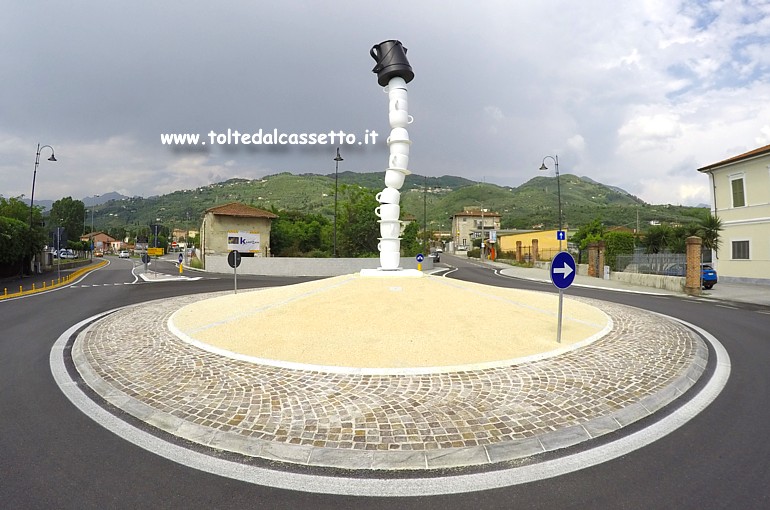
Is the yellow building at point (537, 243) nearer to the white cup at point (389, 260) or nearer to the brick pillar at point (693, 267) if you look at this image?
the brick pillar at point (693, 267)

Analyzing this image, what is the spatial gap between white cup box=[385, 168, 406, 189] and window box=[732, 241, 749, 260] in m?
22.9

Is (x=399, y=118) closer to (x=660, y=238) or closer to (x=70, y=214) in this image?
(x=660, y=238)

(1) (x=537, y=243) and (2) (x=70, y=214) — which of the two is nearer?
(1) (x=537, y=243)

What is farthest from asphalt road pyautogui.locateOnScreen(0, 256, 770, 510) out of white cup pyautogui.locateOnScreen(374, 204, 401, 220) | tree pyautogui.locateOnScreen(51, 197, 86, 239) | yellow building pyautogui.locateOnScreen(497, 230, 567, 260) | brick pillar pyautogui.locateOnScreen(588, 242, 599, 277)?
tree pyautogui.locateOnScreen(51, 197, 86, 239)

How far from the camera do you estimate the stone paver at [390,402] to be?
3820 mm

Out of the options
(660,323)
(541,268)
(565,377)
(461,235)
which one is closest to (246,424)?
(565,377)

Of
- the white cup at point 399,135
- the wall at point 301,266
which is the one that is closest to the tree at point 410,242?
the wall at point 301,266

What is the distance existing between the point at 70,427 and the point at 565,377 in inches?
253

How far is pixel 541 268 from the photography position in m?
41.3

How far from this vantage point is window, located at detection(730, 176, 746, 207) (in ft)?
76.4

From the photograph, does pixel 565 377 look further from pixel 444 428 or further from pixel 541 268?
pixel 541 268

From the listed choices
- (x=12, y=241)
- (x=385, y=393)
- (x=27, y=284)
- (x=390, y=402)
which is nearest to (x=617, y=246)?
(x=385, y=393)

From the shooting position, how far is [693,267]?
18.7m

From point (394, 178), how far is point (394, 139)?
1.37m
